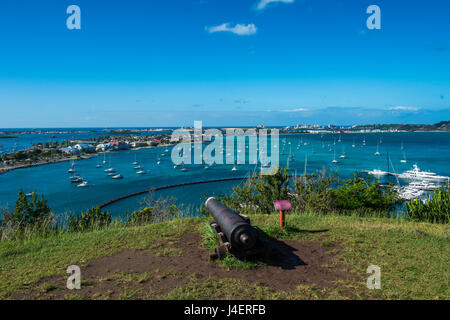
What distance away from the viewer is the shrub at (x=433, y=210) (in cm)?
899

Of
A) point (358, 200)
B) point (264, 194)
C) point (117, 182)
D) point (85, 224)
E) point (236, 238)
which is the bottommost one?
point (117, 182)

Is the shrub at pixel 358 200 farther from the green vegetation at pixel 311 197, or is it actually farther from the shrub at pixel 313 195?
the shrub at pixel 313 195

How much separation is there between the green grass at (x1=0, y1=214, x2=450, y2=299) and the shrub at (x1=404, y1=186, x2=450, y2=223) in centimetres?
148

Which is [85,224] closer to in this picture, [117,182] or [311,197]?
[311,197]

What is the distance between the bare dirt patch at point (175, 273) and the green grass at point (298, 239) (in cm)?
8

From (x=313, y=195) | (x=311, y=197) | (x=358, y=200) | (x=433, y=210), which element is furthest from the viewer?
(x=358, y=200)

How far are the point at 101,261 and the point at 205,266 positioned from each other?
2063 millimetres

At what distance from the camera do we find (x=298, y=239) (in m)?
6.51

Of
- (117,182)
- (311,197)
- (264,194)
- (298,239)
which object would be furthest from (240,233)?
(117,182)

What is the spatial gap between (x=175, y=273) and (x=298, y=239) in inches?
122
